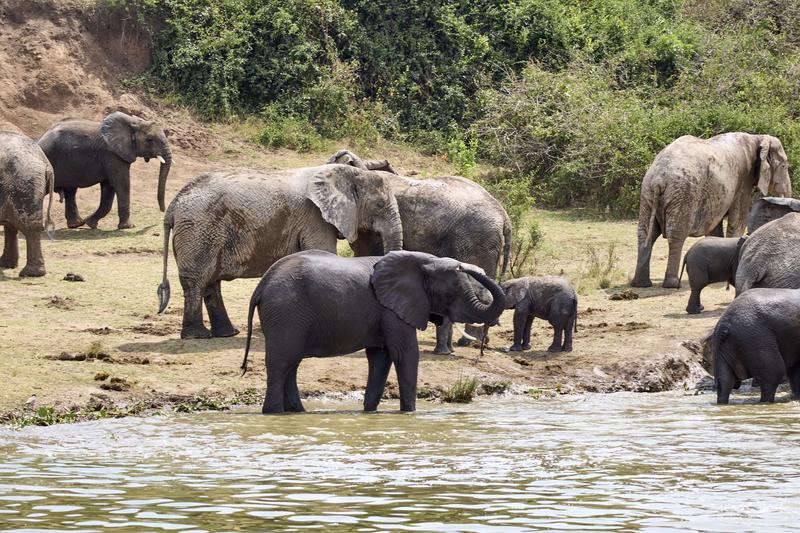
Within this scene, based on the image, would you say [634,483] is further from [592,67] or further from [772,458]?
[592,67]

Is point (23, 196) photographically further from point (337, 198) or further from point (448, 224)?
point (448, 224)

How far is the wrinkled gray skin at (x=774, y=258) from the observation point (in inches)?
531

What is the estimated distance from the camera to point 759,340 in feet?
38.8

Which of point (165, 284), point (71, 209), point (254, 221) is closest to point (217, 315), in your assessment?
point (165, 284)

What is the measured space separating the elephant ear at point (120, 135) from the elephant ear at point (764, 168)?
9.30 meters

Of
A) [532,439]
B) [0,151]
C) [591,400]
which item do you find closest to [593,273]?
[591,400]

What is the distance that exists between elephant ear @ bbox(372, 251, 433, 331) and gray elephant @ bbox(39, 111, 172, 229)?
410 inches

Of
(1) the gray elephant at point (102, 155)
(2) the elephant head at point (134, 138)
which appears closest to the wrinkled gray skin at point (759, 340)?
(1) the gray elephant at point (102, 155)

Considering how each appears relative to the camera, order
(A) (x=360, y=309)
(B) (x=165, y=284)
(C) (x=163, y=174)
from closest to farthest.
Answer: (A) (x=360, y=309) < (B) (x=165, y=284) < (C) (x=163, y=174)

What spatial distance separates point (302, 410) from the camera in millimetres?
11422

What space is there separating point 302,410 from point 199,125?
15293 mm

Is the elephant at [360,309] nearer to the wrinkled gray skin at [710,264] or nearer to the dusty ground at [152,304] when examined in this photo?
the dusty ground at [152,304]

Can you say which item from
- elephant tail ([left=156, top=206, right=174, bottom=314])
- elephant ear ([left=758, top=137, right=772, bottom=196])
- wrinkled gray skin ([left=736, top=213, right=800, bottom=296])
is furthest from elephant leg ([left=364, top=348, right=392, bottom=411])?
elephant ear ([left=758, top=137, right=772, bottom=196])

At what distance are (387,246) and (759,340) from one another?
4.34 meters
